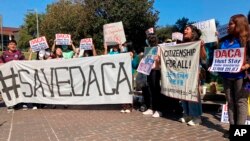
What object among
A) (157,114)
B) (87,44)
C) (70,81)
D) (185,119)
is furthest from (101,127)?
(87,44)

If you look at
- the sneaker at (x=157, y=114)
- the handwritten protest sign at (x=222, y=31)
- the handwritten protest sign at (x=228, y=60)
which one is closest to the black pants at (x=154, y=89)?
the sneaker at (x=157, y=114)

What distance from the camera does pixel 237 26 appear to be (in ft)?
21.1

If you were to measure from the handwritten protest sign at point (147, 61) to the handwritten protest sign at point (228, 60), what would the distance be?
7.58ft

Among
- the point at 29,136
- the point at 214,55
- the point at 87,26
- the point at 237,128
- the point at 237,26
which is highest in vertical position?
the point at 87,26

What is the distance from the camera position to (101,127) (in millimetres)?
8133

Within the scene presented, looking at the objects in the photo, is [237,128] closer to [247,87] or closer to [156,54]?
[247,87]

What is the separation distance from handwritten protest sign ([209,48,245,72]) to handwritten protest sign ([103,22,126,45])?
463 centimetres

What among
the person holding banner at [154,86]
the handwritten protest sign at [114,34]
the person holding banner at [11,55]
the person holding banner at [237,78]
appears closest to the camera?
the person holding banner at [237,78]

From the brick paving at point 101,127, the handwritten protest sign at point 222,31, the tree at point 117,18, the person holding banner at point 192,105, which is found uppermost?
the tree at point 117,18

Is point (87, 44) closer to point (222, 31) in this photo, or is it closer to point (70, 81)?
point (70, 81)

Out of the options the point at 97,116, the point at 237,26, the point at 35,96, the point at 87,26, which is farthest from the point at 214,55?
the point at 87,26

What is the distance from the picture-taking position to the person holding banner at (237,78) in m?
6.43

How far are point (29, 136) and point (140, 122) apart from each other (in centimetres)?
229

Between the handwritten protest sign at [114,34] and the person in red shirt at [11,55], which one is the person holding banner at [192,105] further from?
the person in red shirt at [11,55]
